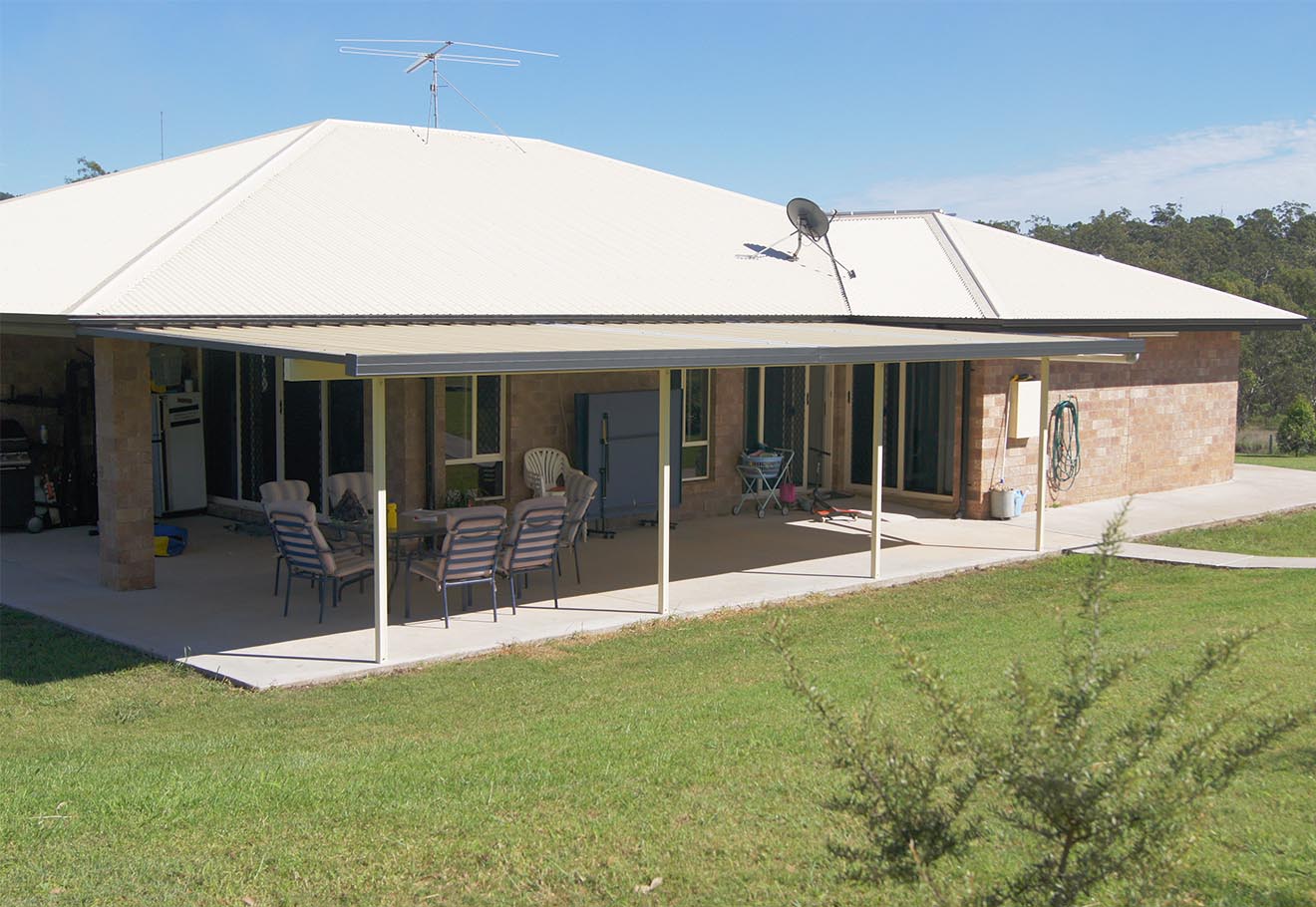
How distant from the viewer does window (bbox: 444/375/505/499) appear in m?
14.1

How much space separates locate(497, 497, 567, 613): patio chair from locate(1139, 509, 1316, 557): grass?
7614 millimetres

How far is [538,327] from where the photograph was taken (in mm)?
13102

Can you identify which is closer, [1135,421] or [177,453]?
[177,453]

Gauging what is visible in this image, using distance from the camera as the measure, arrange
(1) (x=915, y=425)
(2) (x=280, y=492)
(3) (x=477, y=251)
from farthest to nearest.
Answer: (1) (x=915, y=425)
(3) (x=477, y=251)
(2) (x=280, y=492)

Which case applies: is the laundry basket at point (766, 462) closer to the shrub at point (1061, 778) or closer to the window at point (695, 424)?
the window at point (695, 424)

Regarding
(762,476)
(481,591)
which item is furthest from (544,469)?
(762,476)

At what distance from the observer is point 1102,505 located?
17438mm

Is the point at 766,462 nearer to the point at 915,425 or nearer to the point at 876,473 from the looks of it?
the point at 915,425

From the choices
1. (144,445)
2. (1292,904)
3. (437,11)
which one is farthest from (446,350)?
(437,11)

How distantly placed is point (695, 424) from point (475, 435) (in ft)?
10.9

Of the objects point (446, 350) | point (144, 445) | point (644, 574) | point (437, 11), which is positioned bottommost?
point (644, 574)

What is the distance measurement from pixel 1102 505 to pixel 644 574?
7865 millimetres

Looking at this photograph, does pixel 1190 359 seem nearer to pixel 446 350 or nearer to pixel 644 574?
pixel 644 574

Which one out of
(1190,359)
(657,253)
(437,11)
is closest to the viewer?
(657,253)
